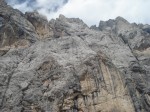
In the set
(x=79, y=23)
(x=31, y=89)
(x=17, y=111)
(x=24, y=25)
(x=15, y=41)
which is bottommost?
(x=17, y=111)

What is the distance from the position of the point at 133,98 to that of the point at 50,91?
42.3 feet

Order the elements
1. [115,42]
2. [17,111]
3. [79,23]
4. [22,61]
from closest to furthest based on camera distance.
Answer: [17,111], [22,61], [115,42], [79,23]

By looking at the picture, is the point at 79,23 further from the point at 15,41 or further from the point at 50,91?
the point at 50,91

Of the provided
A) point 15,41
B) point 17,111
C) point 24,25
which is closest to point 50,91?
point 17,111

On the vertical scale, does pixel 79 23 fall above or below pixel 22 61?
above

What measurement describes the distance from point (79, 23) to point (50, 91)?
45905mm

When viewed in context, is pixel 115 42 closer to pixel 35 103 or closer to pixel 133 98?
pixel 133 98

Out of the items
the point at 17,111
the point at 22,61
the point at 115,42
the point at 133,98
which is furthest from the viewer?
the point at 115,42

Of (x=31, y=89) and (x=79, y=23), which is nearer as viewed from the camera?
(x=31, y=89)

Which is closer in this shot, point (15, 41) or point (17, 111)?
point (17, 111)

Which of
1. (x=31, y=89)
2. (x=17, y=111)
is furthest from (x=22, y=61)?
(x=17, y=111)

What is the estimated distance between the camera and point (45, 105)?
153 feet

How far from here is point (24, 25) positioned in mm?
72000

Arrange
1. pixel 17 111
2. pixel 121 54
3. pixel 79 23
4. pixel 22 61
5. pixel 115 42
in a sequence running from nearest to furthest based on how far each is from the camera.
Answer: pixel 17 111
pixel 22 61
pixel 121 54
pixel 115 42
pixel 79 23
